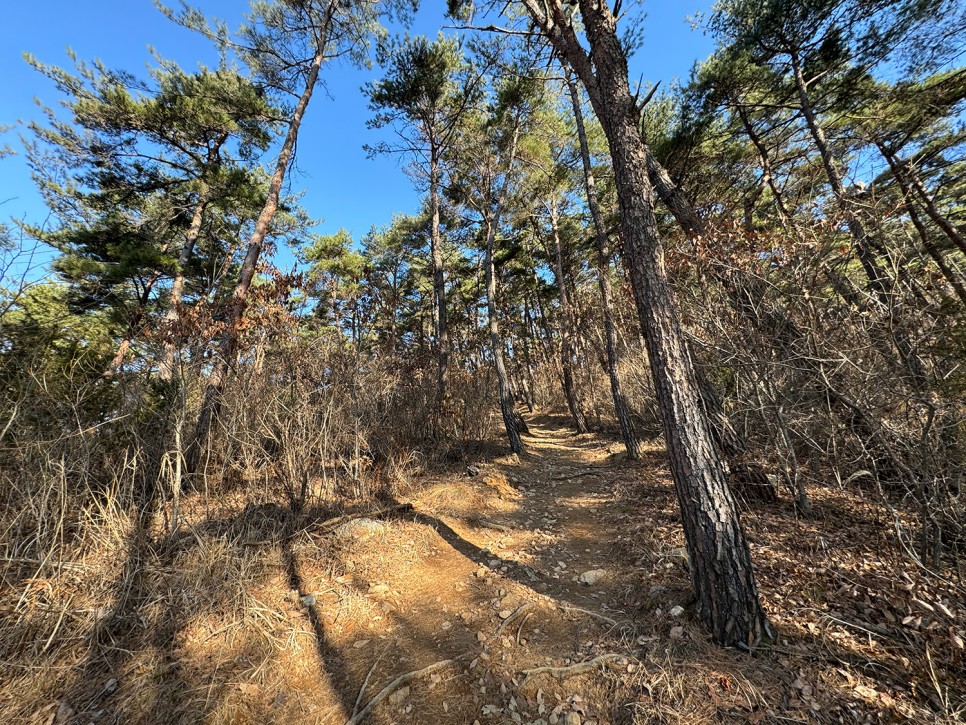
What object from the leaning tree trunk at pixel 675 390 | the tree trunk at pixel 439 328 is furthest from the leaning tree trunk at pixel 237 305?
the leaning tree trunk at pixel 675 390

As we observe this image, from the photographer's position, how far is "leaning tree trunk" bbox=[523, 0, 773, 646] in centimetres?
246

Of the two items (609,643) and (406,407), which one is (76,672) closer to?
(609,643)

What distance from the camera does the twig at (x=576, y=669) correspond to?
7.70 ft

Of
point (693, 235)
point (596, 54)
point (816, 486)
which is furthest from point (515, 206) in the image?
point (816, 486)

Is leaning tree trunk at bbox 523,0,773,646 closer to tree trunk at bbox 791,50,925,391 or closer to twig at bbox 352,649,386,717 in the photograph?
→ tree trunk at bbox 791,50,925,391

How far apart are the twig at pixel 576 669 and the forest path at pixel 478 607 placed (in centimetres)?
1

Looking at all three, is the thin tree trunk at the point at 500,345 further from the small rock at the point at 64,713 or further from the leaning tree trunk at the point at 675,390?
the small rock at the point at 64,713

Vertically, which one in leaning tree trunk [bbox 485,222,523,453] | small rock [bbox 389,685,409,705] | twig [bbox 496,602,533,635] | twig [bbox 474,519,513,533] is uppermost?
leaning tree trunk [bbox 485,222,523,453]

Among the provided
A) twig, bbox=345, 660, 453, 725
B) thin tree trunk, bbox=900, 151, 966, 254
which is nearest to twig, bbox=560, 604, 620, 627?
twig, bbox=345, 660, 453, 725

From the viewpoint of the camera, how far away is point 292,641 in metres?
2.75

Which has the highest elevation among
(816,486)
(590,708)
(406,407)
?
(406,407)

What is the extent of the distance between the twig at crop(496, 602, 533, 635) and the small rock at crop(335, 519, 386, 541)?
6.04 feet

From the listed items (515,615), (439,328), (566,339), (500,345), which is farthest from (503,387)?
(515,615)

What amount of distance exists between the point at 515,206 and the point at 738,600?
10680 millimetres
